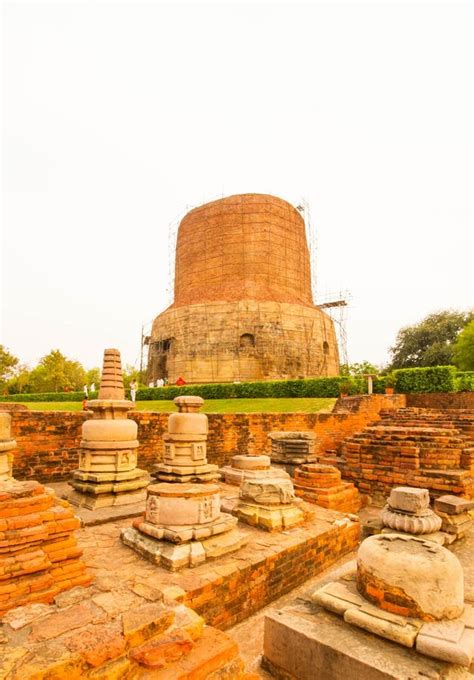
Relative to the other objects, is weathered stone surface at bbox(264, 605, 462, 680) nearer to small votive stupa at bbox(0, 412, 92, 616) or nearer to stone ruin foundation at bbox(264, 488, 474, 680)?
stone ruin foundation at bbox(264, 488, 474, 680)

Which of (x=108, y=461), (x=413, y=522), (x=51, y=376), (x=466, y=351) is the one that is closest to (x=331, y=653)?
(x=413, y=522)

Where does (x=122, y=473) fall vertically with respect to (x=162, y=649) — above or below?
above

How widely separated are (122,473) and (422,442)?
182 inches

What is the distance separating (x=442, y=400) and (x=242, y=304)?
1186 centimetres

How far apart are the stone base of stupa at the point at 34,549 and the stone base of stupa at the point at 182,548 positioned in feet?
1.91

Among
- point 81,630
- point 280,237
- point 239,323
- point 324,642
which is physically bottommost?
point 324,642

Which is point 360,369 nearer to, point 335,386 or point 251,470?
point 335,386

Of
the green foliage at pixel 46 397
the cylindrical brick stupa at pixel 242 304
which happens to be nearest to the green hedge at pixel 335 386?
the cylindrical brick stupa at pixel 242 304

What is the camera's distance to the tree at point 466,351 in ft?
81.6

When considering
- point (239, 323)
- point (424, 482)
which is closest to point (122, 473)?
point (424, 482)

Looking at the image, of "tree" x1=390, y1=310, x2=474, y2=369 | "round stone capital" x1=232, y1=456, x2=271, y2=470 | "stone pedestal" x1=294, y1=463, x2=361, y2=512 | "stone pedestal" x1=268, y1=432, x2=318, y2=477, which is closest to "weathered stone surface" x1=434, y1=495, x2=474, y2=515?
"stone pedestal" x1=294, y1=463, x2=361, y2=512

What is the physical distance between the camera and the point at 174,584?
280 centimetres

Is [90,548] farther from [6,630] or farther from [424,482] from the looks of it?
[424,482]

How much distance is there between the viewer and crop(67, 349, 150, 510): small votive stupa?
479cm
